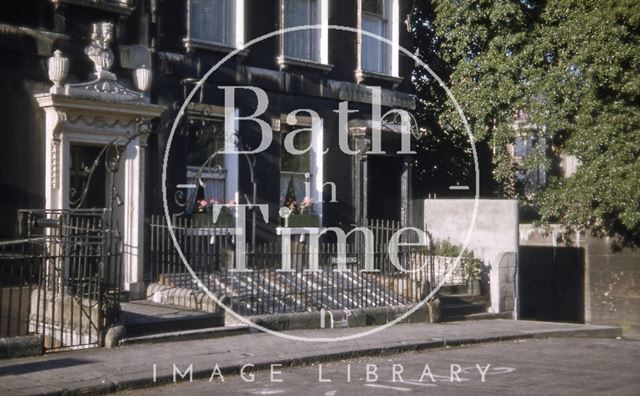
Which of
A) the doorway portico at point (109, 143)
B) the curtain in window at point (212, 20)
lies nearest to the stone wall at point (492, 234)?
the curtain in window at point (212, 20)

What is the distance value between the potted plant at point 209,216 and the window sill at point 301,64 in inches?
120

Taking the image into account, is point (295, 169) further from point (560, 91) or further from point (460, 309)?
point (560, 91)

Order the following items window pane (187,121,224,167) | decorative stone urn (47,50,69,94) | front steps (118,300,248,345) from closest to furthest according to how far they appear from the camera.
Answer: front steps (118,300,248,345) → decorative stone urn (47,50,69,94) → window pane (187,121,224,167)

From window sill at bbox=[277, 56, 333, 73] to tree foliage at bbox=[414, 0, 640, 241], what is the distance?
12.5 ft

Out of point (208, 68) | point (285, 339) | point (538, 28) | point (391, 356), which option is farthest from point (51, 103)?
point (538, 28)

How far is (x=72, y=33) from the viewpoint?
45.6 feet

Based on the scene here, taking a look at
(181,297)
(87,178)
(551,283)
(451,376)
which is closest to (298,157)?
(87,178)

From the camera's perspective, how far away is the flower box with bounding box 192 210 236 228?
15.4 metres


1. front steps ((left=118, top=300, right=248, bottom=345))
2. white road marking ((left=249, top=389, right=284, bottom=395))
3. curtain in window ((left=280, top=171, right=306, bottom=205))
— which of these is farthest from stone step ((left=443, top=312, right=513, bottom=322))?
white road marking ((left=249, top=389, right=284, bottom=395))

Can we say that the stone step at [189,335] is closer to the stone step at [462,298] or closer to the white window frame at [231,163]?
the white window frame at [231,163]

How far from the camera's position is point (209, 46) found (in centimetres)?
1575

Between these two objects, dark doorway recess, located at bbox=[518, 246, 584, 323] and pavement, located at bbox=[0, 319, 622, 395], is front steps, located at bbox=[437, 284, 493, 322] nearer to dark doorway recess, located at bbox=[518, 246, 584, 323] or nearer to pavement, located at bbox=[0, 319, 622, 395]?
pavement, located at bbox=[0, 319, 622, 395]

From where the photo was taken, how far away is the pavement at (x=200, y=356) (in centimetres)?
956

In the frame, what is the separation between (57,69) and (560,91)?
10.0m
